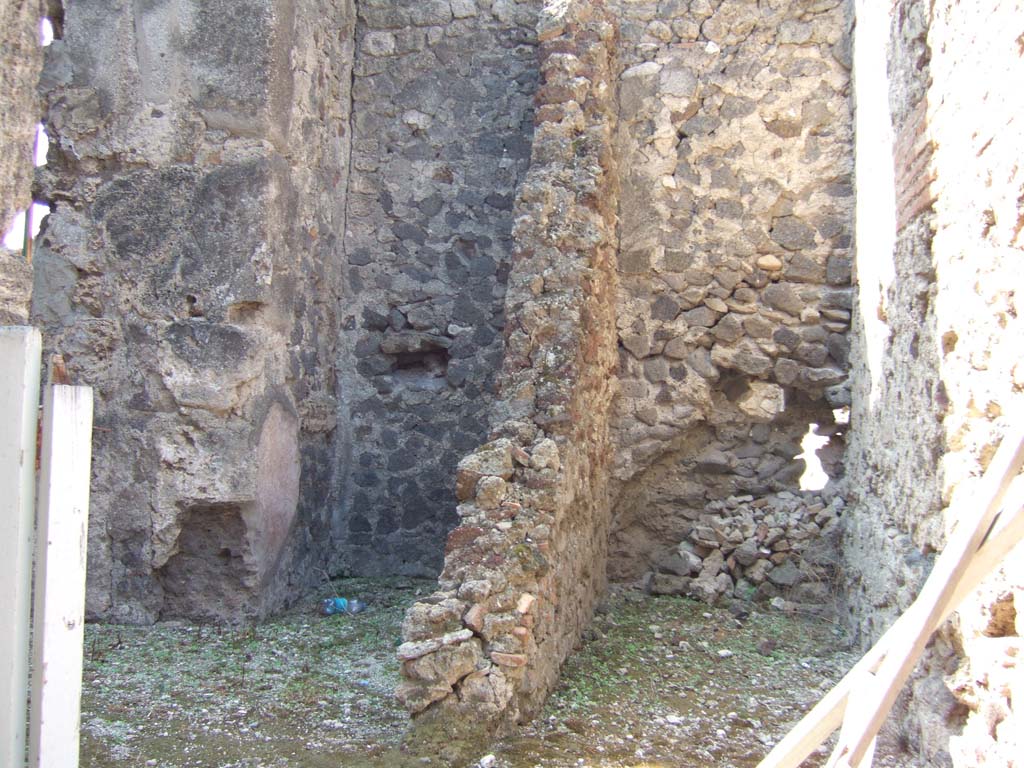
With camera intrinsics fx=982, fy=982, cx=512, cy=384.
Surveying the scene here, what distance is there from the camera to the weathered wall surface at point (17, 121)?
8.10 ft

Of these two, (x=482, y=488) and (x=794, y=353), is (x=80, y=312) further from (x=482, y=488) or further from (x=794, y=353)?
(x=794, y=353)

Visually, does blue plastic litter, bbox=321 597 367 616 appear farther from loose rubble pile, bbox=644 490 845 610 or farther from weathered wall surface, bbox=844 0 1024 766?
weathered wall surface, bbox=844 0 1024 766

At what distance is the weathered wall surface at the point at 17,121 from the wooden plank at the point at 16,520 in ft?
1.61

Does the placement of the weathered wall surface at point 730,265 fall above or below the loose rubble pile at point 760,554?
above

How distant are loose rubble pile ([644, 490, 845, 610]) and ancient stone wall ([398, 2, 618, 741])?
459 millimetres

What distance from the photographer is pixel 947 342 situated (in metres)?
2.96

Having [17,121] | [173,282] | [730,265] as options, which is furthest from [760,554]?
[17,121]

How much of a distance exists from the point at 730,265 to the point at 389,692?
284 centimetres

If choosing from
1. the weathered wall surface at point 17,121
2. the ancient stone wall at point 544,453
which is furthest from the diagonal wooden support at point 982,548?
the weathered wall surface at point 17,121

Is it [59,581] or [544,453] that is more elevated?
[544,453]

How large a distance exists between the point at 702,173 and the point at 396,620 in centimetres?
285

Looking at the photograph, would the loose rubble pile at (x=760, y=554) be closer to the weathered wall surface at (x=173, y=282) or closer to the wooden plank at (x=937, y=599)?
the weathered wall surface at (x=173, y=282)

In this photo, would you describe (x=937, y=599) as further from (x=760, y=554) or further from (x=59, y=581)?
(x=760, y=554)

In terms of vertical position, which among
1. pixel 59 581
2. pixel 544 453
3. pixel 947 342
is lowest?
pixel 59 581
